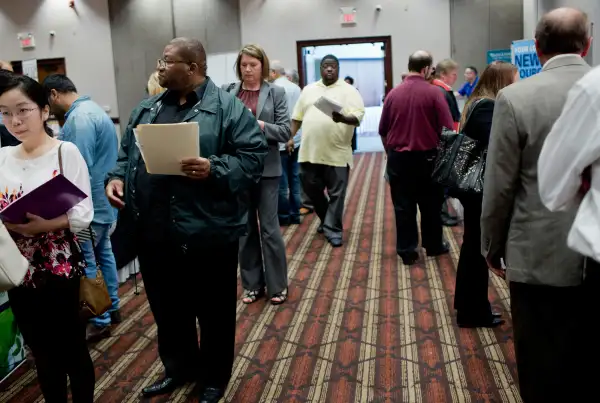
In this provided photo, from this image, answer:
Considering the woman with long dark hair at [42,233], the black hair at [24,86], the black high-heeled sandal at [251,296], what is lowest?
the black high-heeled sandal at [251,296]

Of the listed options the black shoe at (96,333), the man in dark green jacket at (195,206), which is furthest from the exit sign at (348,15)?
the man in dark green jacket at (195,206)

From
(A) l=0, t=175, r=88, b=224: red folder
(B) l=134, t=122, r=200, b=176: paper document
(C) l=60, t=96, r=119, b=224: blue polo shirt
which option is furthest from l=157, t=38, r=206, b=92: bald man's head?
(C) l=60, t=96, r=119, b=224: blue polo shirt

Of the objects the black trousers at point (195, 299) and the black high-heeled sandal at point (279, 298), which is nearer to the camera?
the black trousers at point (195, 299)

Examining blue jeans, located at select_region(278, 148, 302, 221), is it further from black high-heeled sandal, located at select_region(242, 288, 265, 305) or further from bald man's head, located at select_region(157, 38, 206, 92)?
bald man's head, located at select_region(157, 38, 206, 92)

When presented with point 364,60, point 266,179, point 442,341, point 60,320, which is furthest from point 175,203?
point 364,60

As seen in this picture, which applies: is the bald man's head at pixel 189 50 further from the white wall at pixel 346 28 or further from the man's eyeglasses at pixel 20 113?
the white wall at pixel 346 28

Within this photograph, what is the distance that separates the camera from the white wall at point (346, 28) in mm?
11375

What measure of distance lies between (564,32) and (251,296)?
8.88 feet

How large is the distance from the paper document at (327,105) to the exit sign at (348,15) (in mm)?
7086

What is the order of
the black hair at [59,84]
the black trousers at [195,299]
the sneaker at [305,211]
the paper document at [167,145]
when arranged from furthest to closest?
the sneaker at [305,211] < the black hair at [59,84] < the black trousers at [195,299] < the paper document at [167,145]

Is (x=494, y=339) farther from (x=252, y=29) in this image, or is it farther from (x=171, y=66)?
(x=252, y=29)

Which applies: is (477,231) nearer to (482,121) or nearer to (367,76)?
(482,121)

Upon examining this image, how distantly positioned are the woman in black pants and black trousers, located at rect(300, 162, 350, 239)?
6.77 feet

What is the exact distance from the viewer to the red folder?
210cm
